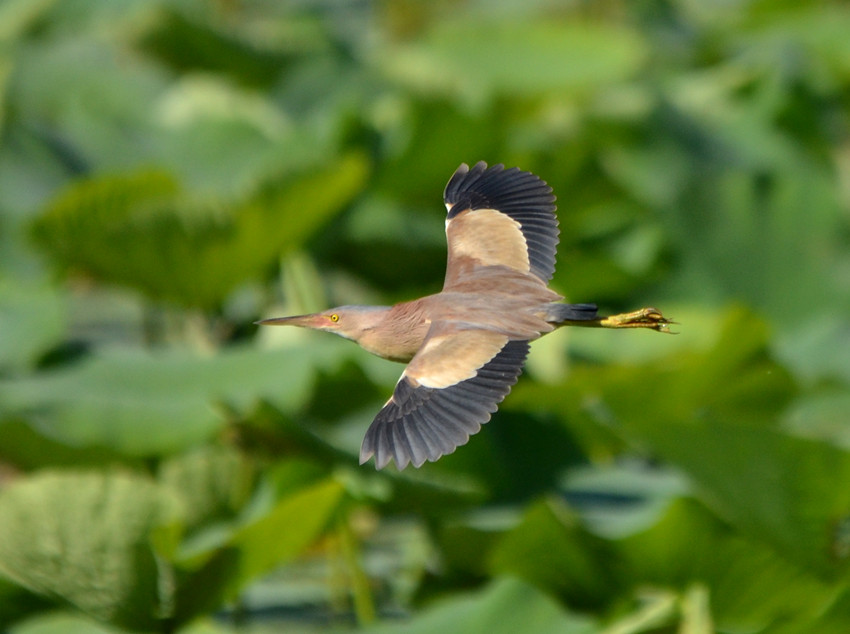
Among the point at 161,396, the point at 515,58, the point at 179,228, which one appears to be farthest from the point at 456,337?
the point at 515,58

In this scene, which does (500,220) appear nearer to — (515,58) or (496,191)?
(496,191)

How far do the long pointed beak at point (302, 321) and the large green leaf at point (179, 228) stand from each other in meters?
1.33

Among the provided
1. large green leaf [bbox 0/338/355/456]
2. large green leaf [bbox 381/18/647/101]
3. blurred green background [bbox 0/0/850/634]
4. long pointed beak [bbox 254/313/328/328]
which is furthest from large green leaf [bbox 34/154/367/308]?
large green leaf [bbox 381/18/647/101]

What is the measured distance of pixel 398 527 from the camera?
9.09 feet

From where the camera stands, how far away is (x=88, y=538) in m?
1.78

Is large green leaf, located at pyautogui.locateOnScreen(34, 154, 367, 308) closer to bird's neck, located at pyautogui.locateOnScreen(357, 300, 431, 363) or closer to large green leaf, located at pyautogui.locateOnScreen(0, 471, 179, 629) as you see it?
large green leaf, located at pyautogui.locateOnScreen(0, 471, 179, 629)

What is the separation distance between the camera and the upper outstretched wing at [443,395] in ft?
3.23

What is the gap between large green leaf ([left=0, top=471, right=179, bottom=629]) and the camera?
1.76 metres

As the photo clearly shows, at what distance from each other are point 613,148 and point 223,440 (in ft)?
5.81

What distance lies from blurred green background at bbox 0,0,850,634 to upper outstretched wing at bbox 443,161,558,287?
23.1 inches

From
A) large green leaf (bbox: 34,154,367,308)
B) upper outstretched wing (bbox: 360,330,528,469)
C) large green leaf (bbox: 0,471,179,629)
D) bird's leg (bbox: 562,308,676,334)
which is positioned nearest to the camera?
upper outstretched wing (bbox: 360,330,528,469)

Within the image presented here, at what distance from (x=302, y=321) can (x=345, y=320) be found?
33 millimetres

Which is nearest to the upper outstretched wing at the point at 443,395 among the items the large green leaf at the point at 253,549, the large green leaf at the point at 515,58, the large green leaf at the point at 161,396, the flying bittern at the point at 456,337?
the flying bittern at the point at 456,337

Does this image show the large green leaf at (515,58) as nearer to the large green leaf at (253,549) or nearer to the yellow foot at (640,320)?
the large green leaf at (253,549)
